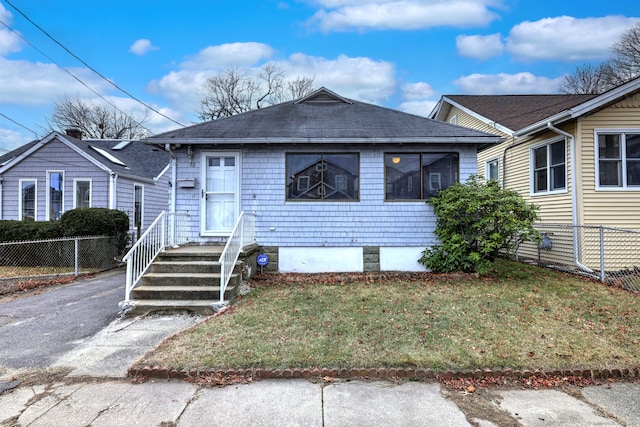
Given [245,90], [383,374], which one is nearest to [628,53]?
[245,90]

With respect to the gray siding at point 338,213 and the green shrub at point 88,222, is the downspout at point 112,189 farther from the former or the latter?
the gray siding at point 338,213

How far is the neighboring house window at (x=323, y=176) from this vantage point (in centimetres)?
815

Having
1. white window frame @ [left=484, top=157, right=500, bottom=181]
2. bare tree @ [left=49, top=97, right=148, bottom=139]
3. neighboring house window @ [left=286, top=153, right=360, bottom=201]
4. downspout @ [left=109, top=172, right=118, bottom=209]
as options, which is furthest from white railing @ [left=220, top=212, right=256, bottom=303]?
bare tree @ [left=49, top=97, right=148, bottom=139]

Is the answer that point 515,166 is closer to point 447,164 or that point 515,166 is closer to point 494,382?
point 447,164

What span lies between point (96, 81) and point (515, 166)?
1523 centimetres

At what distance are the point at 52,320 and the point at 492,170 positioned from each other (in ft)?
42.6

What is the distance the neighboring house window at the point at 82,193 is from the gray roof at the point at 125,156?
102cm

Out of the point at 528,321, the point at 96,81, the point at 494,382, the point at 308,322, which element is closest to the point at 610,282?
the point at 528,321

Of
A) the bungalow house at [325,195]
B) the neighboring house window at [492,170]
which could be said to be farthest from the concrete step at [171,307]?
the neighboring house window at [492,170]

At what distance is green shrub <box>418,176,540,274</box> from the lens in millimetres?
6941

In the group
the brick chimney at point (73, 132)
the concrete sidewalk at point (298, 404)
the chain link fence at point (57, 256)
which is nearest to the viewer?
the concrete sidewalk at point (298, 404)

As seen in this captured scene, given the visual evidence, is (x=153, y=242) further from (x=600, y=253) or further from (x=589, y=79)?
(x=589, y=79)

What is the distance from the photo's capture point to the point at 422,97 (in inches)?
1059

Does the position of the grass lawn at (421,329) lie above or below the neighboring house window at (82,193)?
below
